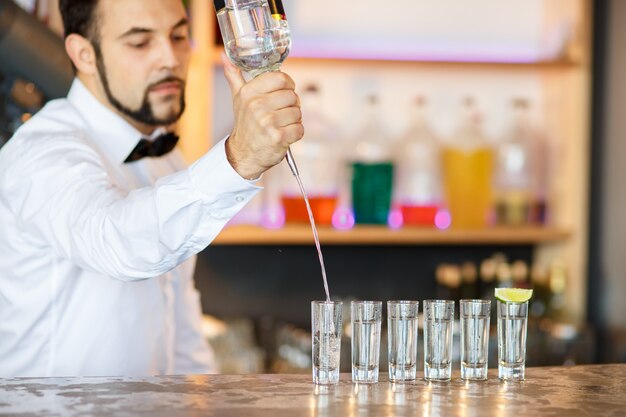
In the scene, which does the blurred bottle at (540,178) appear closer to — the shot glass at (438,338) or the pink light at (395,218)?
the pink light at (395,218)

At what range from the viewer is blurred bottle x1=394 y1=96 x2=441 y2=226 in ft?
12.1

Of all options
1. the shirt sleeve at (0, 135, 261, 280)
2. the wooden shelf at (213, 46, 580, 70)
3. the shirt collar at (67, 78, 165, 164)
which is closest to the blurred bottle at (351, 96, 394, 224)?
the wooden shelf at (213, 46, 580, 70)

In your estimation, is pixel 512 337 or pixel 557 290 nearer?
pixel 512 337

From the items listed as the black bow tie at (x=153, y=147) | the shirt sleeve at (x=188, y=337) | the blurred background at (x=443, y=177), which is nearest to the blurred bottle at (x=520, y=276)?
the blurred background at (x=443, y=177)

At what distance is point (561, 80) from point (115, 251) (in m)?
2.36

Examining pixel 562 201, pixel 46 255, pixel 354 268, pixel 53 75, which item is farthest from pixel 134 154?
pixel 562 201

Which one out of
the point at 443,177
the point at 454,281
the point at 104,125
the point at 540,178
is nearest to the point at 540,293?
the point at 454,281

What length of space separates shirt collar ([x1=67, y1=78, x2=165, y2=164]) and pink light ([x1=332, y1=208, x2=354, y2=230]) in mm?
1332

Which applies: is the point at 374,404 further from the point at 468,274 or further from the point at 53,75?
the point at 468,274

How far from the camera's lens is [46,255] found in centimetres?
213

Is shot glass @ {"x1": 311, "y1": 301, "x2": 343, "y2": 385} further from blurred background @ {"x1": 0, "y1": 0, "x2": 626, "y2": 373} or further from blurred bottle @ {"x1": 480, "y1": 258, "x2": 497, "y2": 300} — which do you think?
blurred bottle @ {"x1": 480, "y1": 258, "x2": 497, "y2": 300}

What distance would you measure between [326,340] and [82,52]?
1.05 metres

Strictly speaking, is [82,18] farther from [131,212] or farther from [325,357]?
[325,357]

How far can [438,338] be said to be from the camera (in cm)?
166
